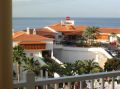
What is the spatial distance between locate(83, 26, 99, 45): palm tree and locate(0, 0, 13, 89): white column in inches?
1157

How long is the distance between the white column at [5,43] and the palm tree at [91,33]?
2938 centimetres

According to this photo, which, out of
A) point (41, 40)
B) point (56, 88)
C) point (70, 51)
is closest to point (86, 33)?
point (70, 51)

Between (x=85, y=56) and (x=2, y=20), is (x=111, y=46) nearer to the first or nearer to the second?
(x=85, y=56)

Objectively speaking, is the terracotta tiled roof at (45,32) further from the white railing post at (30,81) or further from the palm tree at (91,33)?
the white railing post at (30,81)

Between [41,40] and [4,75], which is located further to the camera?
[41,40]

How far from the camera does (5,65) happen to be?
1.11 m

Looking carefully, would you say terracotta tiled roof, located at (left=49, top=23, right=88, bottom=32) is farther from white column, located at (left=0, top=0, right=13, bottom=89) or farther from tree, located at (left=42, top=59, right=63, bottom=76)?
white column, located at (left=0, top=0, right=13, bottom=89)

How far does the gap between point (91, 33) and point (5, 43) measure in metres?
29.5

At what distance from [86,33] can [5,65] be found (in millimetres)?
30062

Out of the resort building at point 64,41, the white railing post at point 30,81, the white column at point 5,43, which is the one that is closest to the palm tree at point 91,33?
the resort building at point 64,41

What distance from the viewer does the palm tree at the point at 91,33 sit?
1203 inches

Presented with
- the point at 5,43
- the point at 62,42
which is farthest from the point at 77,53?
the point at 5,43

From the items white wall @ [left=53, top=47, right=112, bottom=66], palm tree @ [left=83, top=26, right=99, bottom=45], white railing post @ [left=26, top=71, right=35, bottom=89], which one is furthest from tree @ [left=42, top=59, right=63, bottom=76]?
palm tree @ [left=83, top=26, right=99, bottom=45]

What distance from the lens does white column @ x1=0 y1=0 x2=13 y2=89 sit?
1.10 metres
